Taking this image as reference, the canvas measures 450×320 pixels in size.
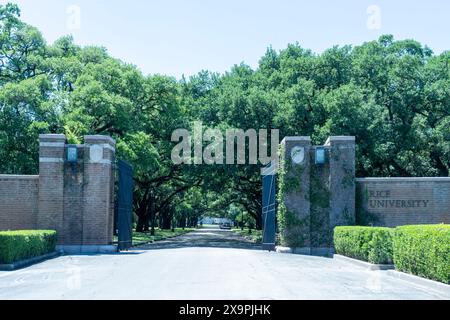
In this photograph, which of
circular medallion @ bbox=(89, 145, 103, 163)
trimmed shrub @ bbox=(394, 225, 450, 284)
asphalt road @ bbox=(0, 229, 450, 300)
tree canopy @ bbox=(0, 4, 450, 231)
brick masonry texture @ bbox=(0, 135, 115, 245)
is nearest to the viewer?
asphalt road @ bbox=(0, 229, 450, 300)

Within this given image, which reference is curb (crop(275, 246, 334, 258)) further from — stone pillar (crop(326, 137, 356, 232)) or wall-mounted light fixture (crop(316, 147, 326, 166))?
wall-mounted light fixture (crop(316, 147, 326, 166))

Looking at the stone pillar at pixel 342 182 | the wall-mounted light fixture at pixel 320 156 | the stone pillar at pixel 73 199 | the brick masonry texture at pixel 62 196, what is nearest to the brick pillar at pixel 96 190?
the brick masonry texture at pixel 62 196

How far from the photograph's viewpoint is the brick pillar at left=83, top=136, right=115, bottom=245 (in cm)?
2667

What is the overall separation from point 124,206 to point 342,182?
1097cm

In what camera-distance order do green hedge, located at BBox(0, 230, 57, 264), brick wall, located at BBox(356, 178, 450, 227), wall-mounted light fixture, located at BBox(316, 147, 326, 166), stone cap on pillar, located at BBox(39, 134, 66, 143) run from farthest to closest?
wall-mounted light fixture, located at BBox(316, 147, 326, 166)
stone cap on pillar, located at BBox(39, 134, 66, 143)
brick wall, located at BBox(356, 178, 450, 227)
green hedge, located at BBox(0, 230, 57, 264)

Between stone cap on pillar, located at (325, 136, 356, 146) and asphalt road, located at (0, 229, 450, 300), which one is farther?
stone cap on pillar, located at (325, 136, 356, 146)

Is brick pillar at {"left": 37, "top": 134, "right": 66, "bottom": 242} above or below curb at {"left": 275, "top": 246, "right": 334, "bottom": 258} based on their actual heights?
above

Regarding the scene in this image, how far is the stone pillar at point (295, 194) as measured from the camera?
2750 centimetres

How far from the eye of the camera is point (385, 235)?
1970cm

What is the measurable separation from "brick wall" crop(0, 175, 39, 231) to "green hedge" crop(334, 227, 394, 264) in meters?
14.1

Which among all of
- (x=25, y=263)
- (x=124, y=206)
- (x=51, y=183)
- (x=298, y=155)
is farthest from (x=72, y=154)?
(x=298, y=155)

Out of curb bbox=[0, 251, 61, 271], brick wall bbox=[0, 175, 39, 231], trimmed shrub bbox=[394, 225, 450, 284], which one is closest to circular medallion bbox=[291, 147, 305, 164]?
trimmed shrub bbox=[394, 225, 450, 284]
